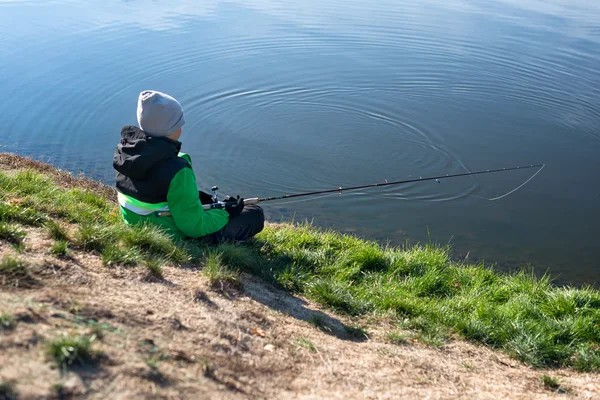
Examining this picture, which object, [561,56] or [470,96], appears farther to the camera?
[561,56]

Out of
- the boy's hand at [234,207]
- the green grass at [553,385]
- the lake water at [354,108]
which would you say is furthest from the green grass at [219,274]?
the lake water at [354,108]

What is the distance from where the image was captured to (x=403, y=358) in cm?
442

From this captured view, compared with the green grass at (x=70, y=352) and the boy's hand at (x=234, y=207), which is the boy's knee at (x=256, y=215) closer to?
the boy's hand at (x=234, y=207)

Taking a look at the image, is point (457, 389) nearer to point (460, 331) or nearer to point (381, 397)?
point (381, 397)

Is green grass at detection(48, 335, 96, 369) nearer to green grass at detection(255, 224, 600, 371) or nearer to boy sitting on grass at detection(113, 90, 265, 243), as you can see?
boy sitting on grass at detection(113, 90, 265, 243)

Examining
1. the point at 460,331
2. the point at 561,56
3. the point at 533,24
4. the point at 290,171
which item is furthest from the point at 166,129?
the point at 533,24

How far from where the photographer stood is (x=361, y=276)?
6316 millimetres

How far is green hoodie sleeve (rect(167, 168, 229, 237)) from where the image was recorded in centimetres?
515

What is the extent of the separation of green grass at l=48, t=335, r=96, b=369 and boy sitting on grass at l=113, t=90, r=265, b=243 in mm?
2269

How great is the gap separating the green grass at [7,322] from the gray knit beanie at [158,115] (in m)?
2.40

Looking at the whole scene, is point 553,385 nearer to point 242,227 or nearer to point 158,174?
point 242,227

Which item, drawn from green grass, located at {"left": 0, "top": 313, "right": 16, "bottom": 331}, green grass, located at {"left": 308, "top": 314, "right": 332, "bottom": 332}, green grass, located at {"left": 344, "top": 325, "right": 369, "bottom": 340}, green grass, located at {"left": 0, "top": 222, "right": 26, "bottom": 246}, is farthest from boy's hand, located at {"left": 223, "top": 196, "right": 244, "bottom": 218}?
green grass, located at {"left": 0, "top": 313, "right": 16, "bottom": 331}

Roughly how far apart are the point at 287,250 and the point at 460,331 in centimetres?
206

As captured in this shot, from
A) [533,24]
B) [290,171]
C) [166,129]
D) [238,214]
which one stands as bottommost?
[290,171]
